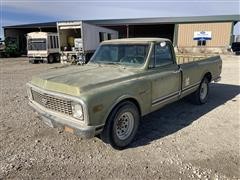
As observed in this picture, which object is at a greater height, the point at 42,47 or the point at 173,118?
the point at 42,47

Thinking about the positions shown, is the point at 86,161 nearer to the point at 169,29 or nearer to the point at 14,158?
the point at 14,158

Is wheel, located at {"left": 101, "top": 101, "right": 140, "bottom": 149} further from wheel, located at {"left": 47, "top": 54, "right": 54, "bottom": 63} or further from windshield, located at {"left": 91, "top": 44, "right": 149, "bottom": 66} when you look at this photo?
wheel, located at {"left": 47, "top": 54, "right": 54, "bottom": 63}

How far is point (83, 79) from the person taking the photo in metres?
3.84

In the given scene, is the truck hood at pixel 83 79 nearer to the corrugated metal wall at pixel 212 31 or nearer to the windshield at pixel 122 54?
the windshield at pixel 122 54

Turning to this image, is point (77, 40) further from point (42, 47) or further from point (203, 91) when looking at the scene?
point (203, 91)

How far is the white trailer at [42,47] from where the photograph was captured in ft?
69.5

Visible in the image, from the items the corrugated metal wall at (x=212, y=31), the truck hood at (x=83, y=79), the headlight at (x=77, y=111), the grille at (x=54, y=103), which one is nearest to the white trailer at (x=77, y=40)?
the truck hood at (x=83, y=79)

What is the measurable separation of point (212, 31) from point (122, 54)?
27943 millimetres

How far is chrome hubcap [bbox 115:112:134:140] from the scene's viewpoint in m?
4.00

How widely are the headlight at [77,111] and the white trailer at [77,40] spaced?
47.1 ft

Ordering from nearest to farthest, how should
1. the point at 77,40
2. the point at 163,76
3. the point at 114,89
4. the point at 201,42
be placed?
the point at 114,89 < the point at 163,76 < the point at 77,40 < the point at 201,42

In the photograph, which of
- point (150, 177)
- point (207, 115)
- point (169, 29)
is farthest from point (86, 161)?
point (169, 29)

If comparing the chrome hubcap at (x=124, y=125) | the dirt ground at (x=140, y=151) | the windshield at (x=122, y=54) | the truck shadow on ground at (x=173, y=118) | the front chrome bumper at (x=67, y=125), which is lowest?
the dirt ground at (x=140, y=151)

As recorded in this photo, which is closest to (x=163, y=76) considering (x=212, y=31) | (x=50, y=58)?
(x=50, y=58)
